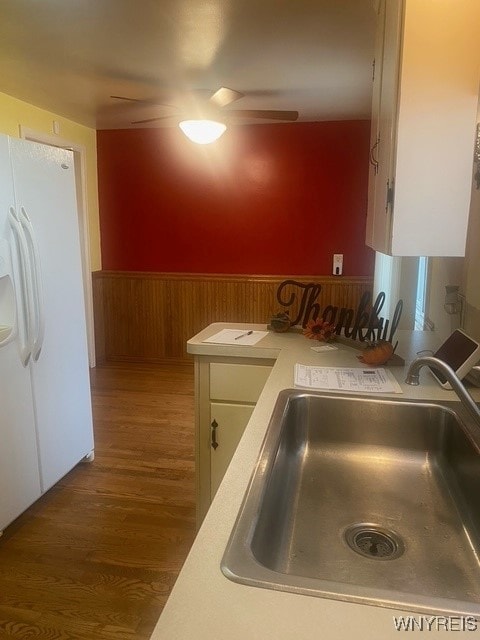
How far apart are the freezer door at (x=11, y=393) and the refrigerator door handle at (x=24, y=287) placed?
0.07ft

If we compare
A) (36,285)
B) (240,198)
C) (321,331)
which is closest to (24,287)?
(36,285)

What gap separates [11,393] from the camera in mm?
2174

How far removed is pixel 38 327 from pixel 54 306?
0.19 meters

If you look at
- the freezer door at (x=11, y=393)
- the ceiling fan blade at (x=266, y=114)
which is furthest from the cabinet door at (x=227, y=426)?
the ceiling fan blade at (x=266, y=114)

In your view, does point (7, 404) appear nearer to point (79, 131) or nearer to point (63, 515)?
point (63, 515)

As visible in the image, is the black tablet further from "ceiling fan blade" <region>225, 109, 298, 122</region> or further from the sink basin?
"ceiling fan blade" <region>225, 109, 298, 122</region>

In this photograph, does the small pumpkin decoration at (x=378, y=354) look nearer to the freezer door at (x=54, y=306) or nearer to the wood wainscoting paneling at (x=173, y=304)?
the freezer door at (x=54, y=306)

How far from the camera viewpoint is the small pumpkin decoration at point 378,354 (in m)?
1.74

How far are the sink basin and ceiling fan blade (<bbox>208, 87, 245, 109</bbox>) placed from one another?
6.57 feet

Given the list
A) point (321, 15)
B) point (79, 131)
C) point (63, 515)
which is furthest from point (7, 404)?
point (79, 131)

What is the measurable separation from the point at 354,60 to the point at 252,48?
60 centimetres

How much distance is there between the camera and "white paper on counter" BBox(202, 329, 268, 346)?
79.4 inches

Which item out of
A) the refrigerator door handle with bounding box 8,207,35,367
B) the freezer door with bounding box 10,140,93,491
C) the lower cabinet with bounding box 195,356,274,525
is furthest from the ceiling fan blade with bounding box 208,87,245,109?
the lower cabinet with bounding box 195,356,274,525

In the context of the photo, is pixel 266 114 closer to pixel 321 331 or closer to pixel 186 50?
pixel 186 50
